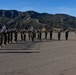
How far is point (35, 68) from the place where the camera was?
1603 cm

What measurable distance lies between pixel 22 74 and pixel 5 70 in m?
1.30

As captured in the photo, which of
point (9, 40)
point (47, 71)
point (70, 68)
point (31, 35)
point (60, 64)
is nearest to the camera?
point (47, 71)

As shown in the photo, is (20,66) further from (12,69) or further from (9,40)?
(9,40)

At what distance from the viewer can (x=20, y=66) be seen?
655 inches

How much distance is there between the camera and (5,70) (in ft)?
49.9

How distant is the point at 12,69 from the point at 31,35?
33611mm

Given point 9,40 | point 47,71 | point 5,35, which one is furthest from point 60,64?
point 9,40

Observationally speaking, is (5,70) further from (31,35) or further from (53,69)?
(31,35)

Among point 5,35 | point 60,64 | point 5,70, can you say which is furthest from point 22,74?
point 5,35

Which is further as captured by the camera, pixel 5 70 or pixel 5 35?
pixel 5 35

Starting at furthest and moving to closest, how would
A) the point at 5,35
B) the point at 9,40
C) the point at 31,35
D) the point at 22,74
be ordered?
the point at 31,35 < the point at 9,40 < the point at 5,35 < the point at 22,74

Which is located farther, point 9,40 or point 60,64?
point 9,40

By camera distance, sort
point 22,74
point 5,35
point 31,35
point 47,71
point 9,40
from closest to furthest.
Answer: point 22,74 < point 47,71 < point 5,35 < point 9,40 < point 31,35

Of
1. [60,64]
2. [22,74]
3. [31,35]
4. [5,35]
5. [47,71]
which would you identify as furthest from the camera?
[31,35]
